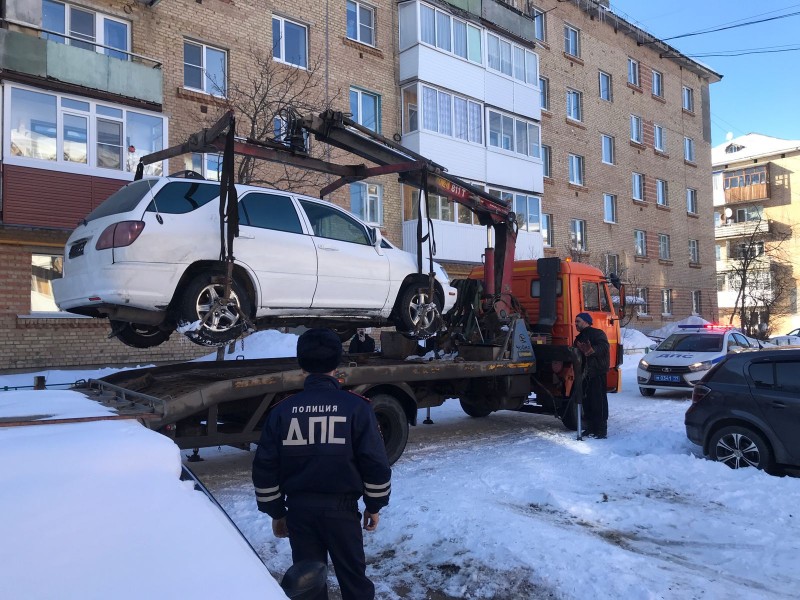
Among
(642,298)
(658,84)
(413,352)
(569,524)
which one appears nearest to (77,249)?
(413,352)

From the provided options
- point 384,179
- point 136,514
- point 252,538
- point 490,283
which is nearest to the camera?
point 136,514

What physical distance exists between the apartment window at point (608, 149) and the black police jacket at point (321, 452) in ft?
96.0

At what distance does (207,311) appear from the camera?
5.79m

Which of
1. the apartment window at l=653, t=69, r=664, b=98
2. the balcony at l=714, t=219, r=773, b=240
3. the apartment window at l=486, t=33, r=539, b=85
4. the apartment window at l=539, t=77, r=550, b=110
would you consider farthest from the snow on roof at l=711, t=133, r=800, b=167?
the apartment window at l=486, t=33, r=539, b=85

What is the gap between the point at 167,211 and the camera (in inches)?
227

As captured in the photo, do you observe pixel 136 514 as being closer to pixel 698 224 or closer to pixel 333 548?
pixel 333 548

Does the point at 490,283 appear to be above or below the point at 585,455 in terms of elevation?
above

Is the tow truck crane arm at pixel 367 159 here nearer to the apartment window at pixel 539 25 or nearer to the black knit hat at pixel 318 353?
the black knit hat at pixel 318 353

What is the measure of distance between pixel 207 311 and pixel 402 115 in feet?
53.0

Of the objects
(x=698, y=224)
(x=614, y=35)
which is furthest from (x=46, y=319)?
(x=698, y=224)

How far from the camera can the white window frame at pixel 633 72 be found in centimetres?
3117

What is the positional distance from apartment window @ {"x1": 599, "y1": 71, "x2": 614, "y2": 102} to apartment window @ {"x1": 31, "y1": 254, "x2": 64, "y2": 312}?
24.2m

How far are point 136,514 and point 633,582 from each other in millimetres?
3251

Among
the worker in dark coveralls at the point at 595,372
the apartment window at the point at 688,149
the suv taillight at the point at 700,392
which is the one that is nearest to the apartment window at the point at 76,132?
the worker in dark coveralls at the point at 595,372
